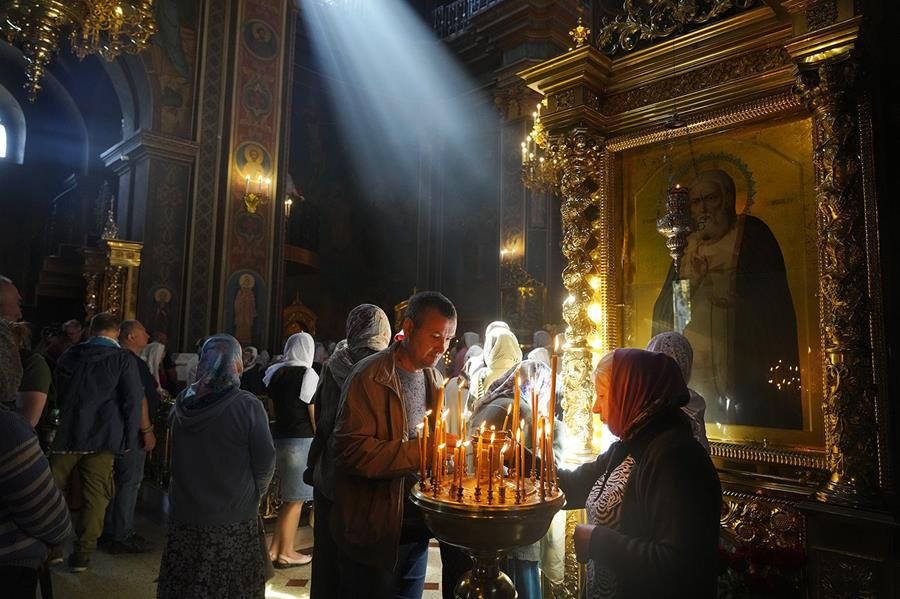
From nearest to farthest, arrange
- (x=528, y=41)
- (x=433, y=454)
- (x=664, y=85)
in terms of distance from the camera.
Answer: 1. (x=433, y=454)
2. (x=664, y=85)
3. (x=528, y=41)

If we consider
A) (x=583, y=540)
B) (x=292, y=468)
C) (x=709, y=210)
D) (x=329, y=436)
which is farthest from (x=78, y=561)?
(x=709, y=210)

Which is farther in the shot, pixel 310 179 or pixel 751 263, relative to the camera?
pixel 310 179

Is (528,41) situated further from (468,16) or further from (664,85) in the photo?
(664,85)

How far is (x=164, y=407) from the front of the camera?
21.7 ft

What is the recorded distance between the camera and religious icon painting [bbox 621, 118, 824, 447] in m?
3.31

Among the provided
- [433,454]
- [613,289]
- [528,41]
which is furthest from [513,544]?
[528,41]

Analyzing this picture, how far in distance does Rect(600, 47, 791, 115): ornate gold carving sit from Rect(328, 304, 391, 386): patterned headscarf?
217 cm

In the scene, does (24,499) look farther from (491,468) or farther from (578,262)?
(578,262)

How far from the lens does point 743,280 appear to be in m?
3.54

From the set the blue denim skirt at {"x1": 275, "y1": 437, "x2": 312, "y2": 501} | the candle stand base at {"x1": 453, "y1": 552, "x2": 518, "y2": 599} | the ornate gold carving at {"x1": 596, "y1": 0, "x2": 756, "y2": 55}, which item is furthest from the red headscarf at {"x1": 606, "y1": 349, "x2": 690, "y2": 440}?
the blue denim skirt at {"x1": 275, "y1": 437, "x2": 312, "y2": 501}

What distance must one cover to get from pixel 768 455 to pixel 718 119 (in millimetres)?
1969

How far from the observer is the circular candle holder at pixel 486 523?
1678 mm

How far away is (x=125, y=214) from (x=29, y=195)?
7.91m

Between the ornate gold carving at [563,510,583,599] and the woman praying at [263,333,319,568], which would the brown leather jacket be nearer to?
the ornate gold carving at [563,510,583,599]
